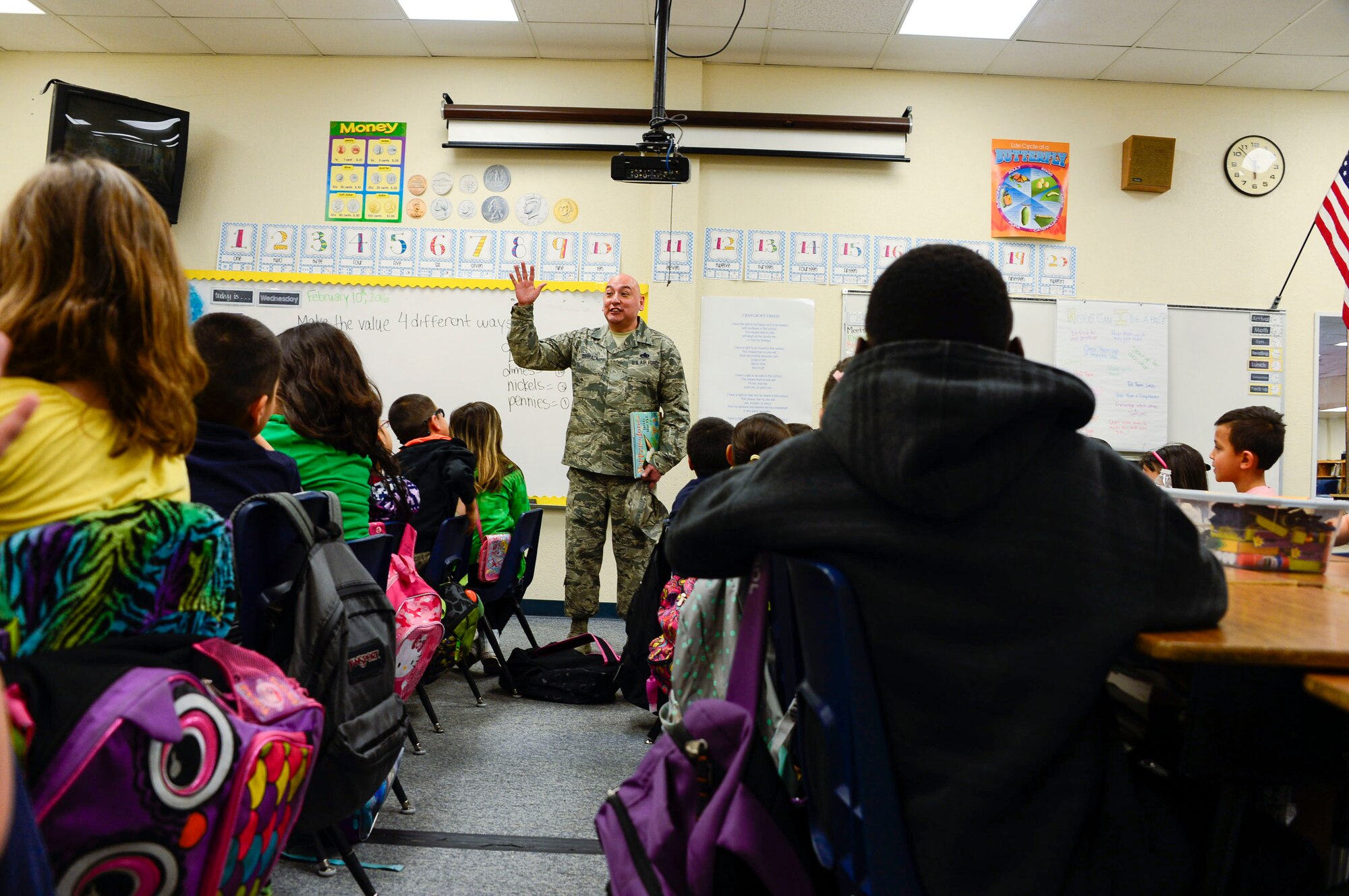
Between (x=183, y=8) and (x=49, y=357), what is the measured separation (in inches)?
171

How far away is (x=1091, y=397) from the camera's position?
81cm

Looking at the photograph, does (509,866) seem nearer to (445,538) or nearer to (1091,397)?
(445,538)

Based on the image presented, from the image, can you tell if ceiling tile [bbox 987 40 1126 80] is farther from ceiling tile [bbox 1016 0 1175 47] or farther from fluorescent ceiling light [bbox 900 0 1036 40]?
fluorescent ceiling light [bbox 900 0 1036 40]

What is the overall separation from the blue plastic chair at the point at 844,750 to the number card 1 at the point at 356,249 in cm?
431

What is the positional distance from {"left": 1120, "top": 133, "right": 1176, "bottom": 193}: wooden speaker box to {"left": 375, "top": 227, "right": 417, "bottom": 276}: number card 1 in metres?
3.88

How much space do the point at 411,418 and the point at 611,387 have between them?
909 millimetres

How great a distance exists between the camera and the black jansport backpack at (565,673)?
2979 millimetres

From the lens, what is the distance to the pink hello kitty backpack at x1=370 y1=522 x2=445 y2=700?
1979 mm

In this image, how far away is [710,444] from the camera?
8.27 ft

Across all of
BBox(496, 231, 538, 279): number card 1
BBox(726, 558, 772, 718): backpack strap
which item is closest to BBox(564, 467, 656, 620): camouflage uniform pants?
BBox(496, 231, 538, 279): number card 1

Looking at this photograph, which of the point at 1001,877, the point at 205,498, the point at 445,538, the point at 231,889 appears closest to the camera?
the point at 1001,877

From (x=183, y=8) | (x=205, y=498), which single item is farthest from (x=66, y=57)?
(x=205, y=498)

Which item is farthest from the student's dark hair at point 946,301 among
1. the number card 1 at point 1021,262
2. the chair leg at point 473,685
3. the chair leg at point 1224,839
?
the number card 1 at point 1021,262

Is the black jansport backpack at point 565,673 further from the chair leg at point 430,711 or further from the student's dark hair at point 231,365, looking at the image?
the student's dark hair at point 231,365
